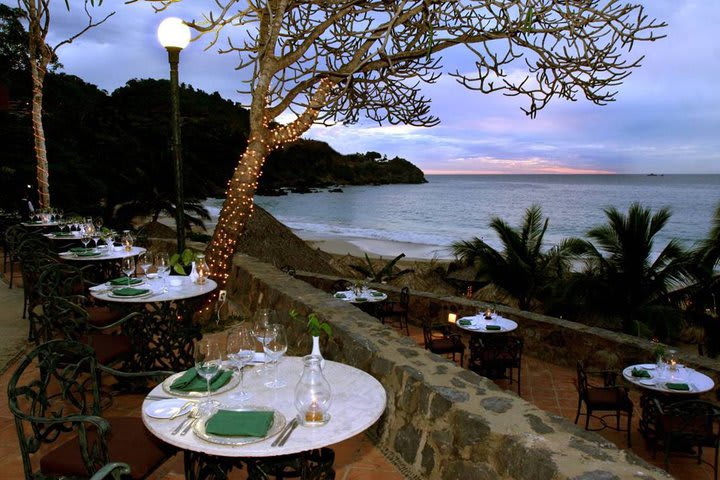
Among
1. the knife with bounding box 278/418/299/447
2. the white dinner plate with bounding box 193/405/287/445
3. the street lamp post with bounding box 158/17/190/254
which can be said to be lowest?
the knife with bounding box 278/418/299/447

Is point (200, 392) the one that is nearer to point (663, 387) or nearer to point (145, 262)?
point (145, 262)

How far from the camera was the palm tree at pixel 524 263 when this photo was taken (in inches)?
463

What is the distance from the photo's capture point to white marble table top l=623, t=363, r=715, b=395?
5.08m

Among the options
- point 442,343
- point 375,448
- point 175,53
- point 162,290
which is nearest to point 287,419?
point 375,448

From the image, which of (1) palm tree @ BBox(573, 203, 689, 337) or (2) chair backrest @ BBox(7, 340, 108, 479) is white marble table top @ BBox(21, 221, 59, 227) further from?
(1) palm tree @ BBox(573, 203, 689, 337)

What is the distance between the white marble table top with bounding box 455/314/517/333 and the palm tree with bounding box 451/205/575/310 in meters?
4.59

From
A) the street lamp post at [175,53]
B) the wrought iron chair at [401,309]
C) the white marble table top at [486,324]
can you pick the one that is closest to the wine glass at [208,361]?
the street lamp post at [175,53]

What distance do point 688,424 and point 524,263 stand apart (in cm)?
725

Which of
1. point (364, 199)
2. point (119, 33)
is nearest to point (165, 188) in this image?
point (119, 33)

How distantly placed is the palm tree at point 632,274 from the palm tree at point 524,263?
1086 mm

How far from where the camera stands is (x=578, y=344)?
713 cm

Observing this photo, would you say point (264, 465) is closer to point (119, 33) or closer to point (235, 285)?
point (235, 285)

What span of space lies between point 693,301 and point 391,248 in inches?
876

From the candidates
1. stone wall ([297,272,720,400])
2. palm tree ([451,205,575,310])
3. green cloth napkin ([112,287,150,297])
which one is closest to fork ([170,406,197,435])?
green cloth napkin ([112,287,150,297])
